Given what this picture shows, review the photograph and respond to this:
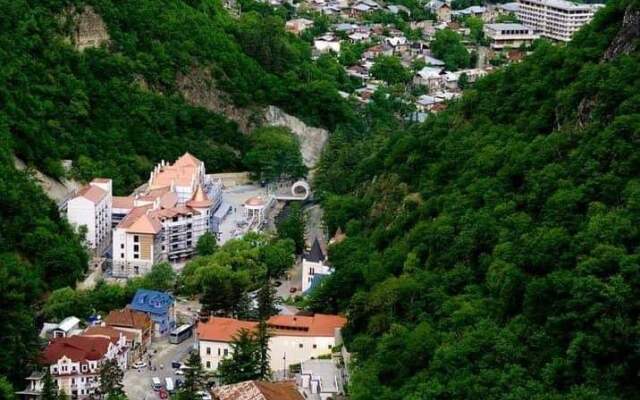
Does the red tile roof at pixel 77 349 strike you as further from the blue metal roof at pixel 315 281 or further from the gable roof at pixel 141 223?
the gable roof at pixel 141 223

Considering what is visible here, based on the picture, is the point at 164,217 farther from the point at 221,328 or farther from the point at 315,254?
the point at 221,328

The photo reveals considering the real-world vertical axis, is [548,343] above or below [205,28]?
below

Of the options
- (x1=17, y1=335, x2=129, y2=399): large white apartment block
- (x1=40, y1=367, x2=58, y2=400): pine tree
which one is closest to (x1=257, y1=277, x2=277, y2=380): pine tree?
(x1=17, y1=335, x2=129, y2=399): large white apartment block

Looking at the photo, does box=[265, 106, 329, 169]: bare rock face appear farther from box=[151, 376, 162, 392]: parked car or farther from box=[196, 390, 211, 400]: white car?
box=[196, 390, 211, 400]: white car

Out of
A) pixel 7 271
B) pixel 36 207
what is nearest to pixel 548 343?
Result: pixel 7 271

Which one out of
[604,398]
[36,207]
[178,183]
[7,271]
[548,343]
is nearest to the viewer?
[604,398]

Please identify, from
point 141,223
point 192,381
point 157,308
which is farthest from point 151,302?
point 192,381

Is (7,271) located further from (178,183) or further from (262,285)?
(178,183)
